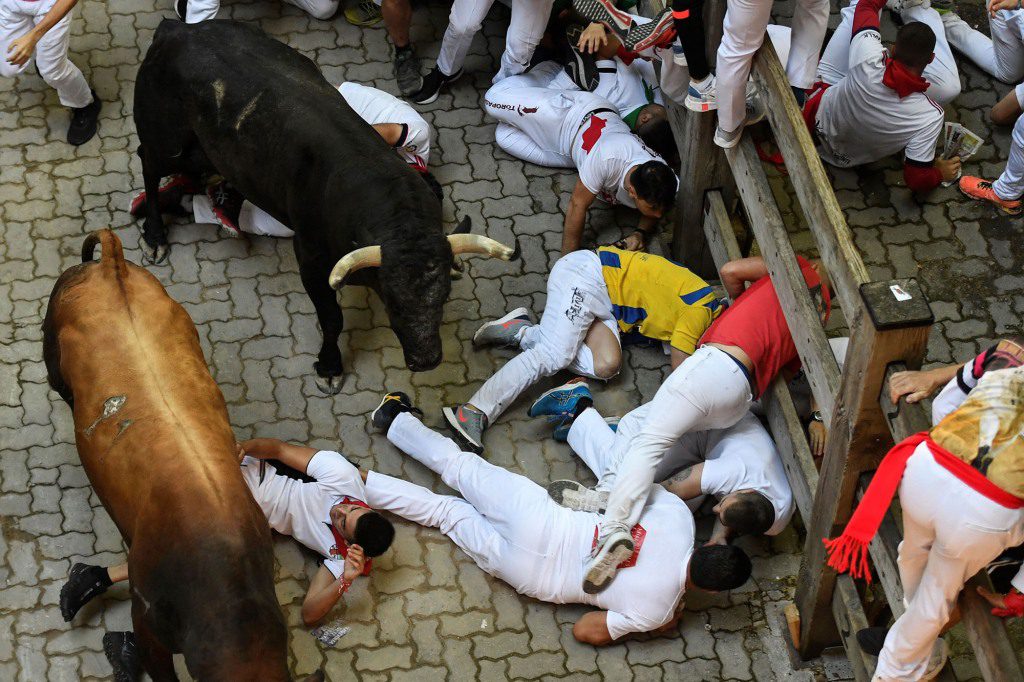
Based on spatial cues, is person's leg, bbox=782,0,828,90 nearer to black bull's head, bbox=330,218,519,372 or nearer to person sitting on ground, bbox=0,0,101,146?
black bull's head, bbox=330,218,519,372

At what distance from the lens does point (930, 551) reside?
438 cm

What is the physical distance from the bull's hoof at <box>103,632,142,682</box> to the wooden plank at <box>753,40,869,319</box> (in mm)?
3837

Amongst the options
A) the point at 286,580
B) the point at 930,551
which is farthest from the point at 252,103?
the point at 930,551

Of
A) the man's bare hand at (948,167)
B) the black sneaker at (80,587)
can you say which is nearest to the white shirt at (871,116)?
the man's bare hand at (948,167)

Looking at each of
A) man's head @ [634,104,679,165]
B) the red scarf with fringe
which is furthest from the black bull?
the red scarf with fringe

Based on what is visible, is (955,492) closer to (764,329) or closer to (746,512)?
(746,512)

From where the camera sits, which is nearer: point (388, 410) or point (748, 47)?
point (748, 47)

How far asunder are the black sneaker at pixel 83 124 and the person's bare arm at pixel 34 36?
0.78 metres

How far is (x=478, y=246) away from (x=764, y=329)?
1568mm

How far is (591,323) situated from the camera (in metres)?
6.99

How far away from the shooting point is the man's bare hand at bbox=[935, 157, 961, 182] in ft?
25.7

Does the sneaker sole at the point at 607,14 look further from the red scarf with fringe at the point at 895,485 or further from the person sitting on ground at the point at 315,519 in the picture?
the red scarf with fringe at the point at 895,485

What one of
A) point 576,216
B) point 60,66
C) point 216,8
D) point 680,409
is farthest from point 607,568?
point 60,66

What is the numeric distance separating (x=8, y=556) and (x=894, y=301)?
4783 mm
